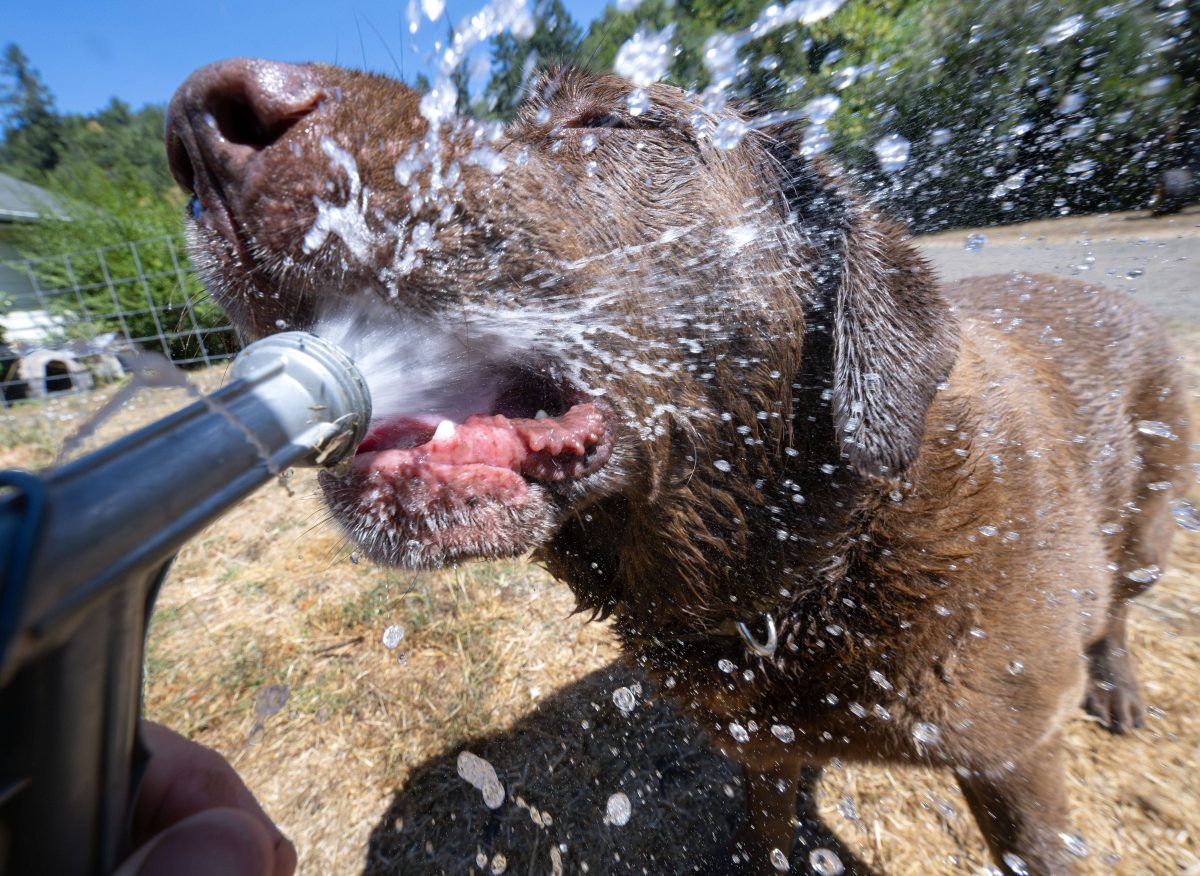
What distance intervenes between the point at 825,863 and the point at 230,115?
325 cm

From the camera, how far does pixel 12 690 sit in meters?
0.51

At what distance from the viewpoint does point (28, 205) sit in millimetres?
13328

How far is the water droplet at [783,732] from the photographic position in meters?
1.99

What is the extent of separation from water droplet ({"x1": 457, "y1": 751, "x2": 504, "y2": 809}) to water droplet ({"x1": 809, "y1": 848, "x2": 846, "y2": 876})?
1407 millimetres

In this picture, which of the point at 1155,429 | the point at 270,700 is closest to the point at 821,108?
the point at 1155,429

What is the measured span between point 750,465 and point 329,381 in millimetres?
1404

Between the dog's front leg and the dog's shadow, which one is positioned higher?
the dog's front leg

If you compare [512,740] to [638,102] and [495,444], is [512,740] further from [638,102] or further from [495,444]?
[638,102]

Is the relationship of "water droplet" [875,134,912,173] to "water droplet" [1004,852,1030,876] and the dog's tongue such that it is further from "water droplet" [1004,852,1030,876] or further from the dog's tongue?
"water droplet" [1004,852,1030,876]

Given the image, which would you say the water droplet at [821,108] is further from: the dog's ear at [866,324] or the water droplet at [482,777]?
the water droplet at [482,777]

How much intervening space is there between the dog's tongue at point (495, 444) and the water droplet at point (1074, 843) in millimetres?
2074

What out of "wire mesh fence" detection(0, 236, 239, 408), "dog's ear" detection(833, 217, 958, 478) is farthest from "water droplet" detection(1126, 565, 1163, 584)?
"wire mesh fence" detection(0, 236, 239, 408)

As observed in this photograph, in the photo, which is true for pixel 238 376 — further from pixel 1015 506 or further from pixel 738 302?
pixel 1015 506

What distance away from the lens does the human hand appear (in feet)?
2.38
